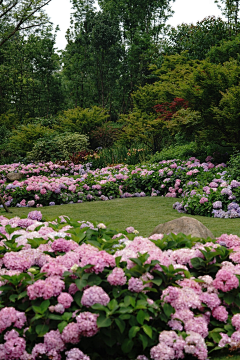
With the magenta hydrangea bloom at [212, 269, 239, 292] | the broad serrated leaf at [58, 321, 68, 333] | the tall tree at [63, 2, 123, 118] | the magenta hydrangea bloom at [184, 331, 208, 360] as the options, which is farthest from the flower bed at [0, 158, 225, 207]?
the tall tree at [63, 2, 123, 118]

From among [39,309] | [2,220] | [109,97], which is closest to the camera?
[39,309]

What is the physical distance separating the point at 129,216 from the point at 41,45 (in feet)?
73.9

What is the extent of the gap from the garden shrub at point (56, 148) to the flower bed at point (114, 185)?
13.6 ft

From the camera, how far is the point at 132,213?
6465 millimetres

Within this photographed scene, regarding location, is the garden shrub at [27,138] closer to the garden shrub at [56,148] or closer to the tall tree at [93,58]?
the garden shrub at [56,148]

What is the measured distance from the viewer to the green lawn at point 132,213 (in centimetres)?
531

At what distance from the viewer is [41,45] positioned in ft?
83.8

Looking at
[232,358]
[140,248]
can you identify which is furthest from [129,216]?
[232,358]

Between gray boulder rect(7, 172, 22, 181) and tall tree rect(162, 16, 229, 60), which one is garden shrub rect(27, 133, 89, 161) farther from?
tall tree rect(162, 16, 229, 60)

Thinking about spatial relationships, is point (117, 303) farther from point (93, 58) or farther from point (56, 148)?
point (93, 58)

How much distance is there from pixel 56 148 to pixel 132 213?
755cm

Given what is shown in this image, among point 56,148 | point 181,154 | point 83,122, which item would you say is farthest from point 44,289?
point 83,122

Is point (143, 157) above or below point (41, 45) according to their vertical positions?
below

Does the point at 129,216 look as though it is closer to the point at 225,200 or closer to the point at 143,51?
the point at 225,200
